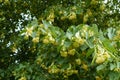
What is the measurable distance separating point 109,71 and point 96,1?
179cm

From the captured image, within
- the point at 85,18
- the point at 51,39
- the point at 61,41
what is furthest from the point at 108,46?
the point at 85,18

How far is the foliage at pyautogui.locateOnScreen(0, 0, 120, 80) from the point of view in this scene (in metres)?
3.12

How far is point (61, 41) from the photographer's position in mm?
3232

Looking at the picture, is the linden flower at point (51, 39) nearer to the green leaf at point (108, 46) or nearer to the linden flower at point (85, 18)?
the green leaf at point (108, 46)

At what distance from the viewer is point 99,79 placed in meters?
3.48

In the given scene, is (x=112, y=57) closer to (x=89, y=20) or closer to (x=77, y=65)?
(x=77, y=65)

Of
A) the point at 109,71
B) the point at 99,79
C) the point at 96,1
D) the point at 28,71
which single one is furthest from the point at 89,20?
the point at 109,71

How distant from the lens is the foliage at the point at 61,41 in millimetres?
3121

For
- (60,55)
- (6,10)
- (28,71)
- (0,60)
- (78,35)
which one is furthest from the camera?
(6,10)

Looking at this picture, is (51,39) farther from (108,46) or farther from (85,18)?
(85,18)

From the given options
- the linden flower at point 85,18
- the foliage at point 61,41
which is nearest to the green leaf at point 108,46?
the foliage at point 61,41

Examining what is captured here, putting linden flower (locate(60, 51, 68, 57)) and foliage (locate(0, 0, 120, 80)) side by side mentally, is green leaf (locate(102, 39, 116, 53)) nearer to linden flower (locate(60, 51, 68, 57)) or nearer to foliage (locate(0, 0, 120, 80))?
foliage (locate(0, 0, 120, 80))

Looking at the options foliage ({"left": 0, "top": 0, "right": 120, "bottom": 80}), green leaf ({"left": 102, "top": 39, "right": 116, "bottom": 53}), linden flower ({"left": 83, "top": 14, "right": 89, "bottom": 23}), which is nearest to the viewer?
green leaf ({"left": 102, "top": 39, "right": 116, "bottom": 53})

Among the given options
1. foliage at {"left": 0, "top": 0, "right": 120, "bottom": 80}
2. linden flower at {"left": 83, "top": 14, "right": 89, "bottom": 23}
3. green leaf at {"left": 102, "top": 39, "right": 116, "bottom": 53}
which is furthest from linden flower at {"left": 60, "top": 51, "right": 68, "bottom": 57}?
linden flower at {"left": 83, "top": 14, "right": 89, "bottom": 23}
